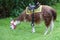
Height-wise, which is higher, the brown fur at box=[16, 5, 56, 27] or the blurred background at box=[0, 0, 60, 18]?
the brown fur at box=[16, 5, 56, 27]

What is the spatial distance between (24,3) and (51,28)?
5634 mm

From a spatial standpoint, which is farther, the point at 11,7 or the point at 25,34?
the point at 11,7

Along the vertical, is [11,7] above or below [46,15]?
below

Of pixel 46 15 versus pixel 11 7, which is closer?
pixel 46 15

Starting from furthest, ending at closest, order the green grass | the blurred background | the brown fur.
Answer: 1. the blurred background
2. the brown fur
3. the green grass

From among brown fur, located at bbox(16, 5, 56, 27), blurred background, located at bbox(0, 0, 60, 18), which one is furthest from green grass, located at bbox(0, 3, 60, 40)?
Result: blurred background, located at bbox(0, 0, 60, 18)

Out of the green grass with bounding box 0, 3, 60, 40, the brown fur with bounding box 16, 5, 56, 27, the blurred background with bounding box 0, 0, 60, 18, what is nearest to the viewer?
the green grass with bounding box 0, 3, 60, 40

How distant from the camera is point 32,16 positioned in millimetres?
11469

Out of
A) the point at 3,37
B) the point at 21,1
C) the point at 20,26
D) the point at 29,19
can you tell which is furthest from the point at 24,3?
the point at 3,37

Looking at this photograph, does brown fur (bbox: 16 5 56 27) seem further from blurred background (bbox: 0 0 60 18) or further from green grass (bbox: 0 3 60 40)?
blurred background (bbox: 0 0 60 18)

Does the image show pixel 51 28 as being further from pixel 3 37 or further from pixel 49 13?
pixel 3 37

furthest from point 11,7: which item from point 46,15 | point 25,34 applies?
point 46,15

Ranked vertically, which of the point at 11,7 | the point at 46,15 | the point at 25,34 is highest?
the point at 46,15

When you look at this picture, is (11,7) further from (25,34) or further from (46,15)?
(46,15)
